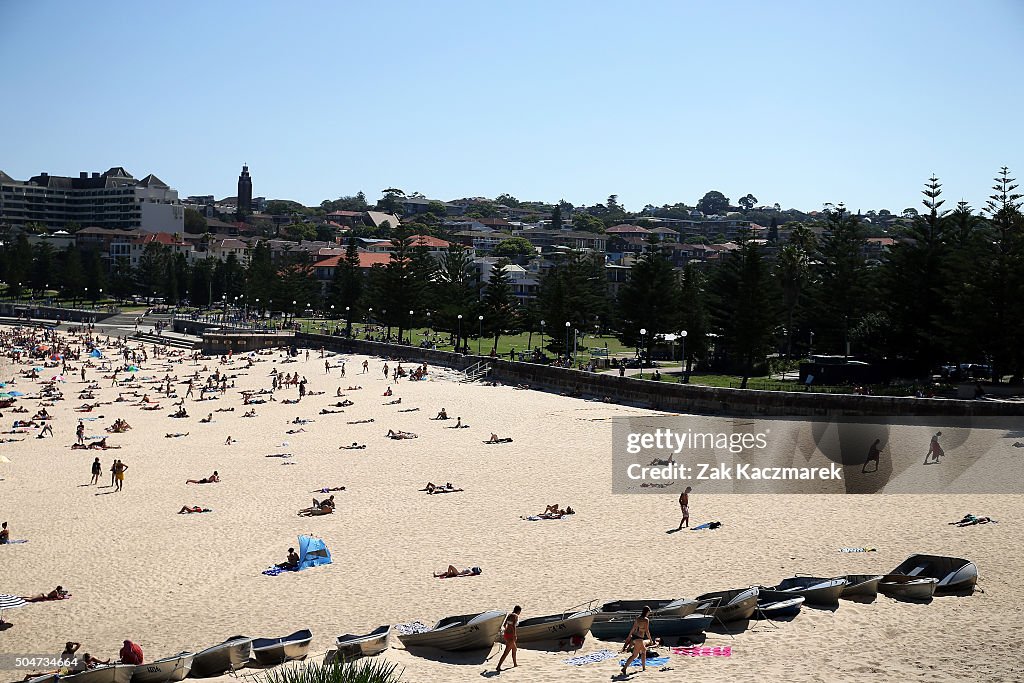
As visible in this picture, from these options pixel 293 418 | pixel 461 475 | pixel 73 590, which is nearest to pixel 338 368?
pixel 293 418

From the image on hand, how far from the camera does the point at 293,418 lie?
1029 inches

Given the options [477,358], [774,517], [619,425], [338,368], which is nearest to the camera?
[774,517]

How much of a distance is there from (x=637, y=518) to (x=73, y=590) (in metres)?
7.55

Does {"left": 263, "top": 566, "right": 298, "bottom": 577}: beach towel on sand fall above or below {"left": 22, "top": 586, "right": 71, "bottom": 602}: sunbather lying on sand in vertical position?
above

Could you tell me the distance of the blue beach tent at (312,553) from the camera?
40.5 ft

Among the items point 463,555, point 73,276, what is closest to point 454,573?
point 463,555

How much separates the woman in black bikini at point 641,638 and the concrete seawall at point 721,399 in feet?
43.7

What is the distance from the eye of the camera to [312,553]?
12.4m

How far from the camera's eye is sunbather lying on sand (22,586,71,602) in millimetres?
11109

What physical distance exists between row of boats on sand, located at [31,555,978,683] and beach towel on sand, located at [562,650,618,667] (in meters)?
0.34

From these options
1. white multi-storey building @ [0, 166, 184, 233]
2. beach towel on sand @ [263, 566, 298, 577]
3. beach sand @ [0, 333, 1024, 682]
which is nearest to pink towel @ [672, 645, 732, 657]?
beach sand @ [0, 333, 1024, 682]

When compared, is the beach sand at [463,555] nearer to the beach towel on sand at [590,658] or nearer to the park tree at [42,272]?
the beach towel on sand at [590,658]

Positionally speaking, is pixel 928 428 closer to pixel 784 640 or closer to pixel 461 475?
pixel 461 475

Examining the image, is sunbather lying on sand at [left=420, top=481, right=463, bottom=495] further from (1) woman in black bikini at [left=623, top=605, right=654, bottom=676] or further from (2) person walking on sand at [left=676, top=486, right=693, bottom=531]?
(1) woman in black bikini at [left=623, top=605, right=654, bottom=676]
